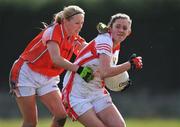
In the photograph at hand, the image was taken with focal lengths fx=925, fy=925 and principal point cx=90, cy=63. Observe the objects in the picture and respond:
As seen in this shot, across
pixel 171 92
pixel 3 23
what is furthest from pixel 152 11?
pixel 3 23

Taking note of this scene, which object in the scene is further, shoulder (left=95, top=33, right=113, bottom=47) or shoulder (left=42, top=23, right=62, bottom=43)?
shoulder (left=42, top=23, right=62, bottom=43)

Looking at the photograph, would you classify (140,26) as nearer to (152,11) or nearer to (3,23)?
(152,11)

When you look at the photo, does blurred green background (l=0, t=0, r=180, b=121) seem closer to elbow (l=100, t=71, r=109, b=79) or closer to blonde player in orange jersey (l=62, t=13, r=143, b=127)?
blonde player in orange jersey (l=62, t=13, r=143, b=127)

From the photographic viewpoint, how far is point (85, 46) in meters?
10.9

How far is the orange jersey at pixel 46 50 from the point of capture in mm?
10945

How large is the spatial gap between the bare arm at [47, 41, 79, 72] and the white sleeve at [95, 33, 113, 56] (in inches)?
14.3

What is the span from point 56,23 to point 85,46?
19.3 inches

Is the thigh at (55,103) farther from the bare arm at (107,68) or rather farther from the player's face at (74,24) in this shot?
the bare arm at (107,68)

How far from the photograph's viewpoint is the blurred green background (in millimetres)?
21281

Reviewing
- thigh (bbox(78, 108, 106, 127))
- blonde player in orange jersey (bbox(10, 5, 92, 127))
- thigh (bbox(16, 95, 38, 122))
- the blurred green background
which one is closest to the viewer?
thigh (bbox(78, 108, 106, 127))

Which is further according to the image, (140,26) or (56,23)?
(140,26)

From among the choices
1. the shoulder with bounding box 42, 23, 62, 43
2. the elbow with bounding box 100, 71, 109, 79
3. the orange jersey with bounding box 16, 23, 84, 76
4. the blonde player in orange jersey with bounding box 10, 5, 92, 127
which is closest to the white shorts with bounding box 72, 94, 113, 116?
the elbow with bounding box 100, 71, 109, 79

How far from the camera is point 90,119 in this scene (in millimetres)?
10539

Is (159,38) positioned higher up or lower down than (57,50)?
lower down
